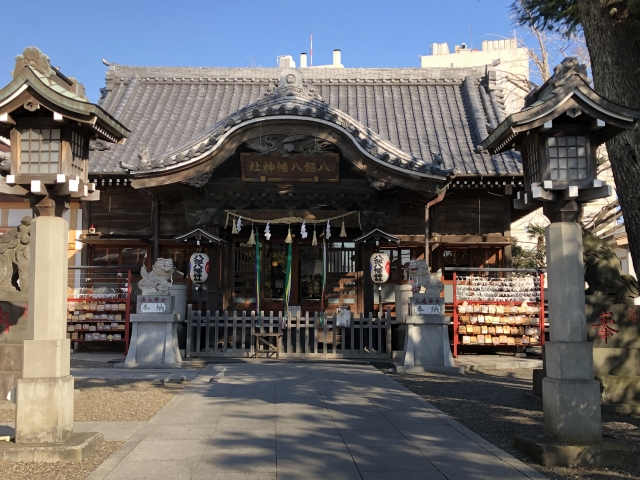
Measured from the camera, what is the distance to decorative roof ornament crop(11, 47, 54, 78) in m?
7.09

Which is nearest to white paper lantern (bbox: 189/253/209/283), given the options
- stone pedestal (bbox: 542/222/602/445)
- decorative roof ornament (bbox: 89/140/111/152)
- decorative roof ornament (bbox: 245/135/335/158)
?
decorative roof ornament (bbox: 245/135/335/158)

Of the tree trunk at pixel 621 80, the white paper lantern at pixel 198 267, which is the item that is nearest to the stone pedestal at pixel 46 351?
the tree trunk at pixel 621 80

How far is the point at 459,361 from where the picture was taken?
14352mm

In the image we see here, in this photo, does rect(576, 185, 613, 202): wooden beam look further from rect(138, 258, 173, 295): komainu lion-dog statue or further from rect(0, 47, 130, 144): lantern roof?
rect(138, 258, 173, 295): komainu lion-dog statue

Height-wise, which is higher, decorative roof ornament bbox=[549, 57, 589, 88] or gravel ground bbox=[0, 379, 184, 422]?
decorative roof ornament bbox=[549, 57, 589, 88]

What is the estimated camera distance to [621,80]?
8828 mm

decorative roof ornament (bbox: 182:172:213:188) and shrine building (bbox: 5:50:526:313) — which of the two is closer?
shrine building (bbox: 5:50:526:313)

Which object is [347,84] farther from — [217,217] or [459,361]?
[459,361]

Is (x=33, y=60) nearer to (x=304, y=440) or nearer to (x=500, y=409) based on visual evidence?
(x=304, y=440)

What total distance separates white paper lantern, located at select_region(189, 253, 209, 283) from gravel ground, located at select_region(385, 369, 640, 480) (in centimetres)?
601

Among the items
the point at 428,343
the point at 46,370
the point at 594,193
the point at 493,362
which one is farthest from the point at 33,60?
the point at 493,362

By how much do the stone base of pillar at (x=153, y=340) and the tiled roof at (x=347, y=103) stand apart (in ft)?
19.5

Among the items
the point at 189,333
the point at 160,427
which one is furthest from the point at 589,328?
the point at 189,333

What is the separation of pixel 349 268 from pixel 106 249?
293 inches
